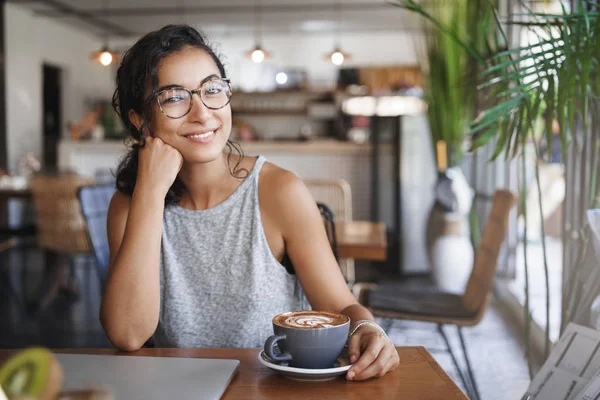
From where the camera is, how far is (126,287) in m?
1.08

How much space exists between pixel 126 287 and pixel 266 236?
0.31 m

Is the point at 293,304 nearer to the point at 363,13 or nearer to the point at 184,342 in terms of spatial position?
the point at 184,342

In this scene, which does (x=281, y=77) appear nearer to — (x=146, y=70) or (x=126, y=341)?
(x=146, y=70)

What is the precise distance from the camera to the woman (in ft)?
3.60

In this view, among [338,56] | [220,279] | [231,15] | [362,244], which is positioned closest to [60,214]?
[362,244]

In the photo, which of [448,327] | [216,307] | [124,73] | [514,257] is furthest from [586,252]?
[514,257]

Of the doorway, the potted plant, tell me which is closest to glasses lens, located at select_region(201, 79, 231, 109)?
the potted plant

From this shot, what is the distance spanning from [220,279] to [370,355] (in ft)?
1.55

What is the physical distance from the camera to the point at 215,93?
115 cm

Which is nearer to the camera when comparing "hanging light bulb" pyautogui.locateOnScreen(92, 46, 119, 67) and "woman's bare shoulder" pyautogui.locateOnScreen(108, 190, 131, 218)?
"woman's bare shoulder" pyautogui.locateOnScreen(108, 190, 131, 218)

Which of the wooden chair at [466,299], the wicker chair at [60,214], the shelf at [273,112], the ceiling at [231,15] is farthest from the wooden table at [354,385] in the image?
the shelf at [273,112]

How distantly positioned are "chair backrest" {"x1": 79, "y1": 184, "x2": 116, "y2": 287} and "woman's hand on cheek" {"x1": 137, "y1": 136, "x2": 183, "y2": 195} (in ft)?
2.90

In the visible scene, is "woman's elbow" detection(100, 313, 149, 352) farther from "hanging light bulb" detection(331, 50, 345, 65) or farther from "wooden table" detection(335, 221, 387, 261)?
"hanging light bulb" detection(331, 50, 345, 65)

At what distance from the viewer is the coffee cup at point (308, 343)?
2.68ft
